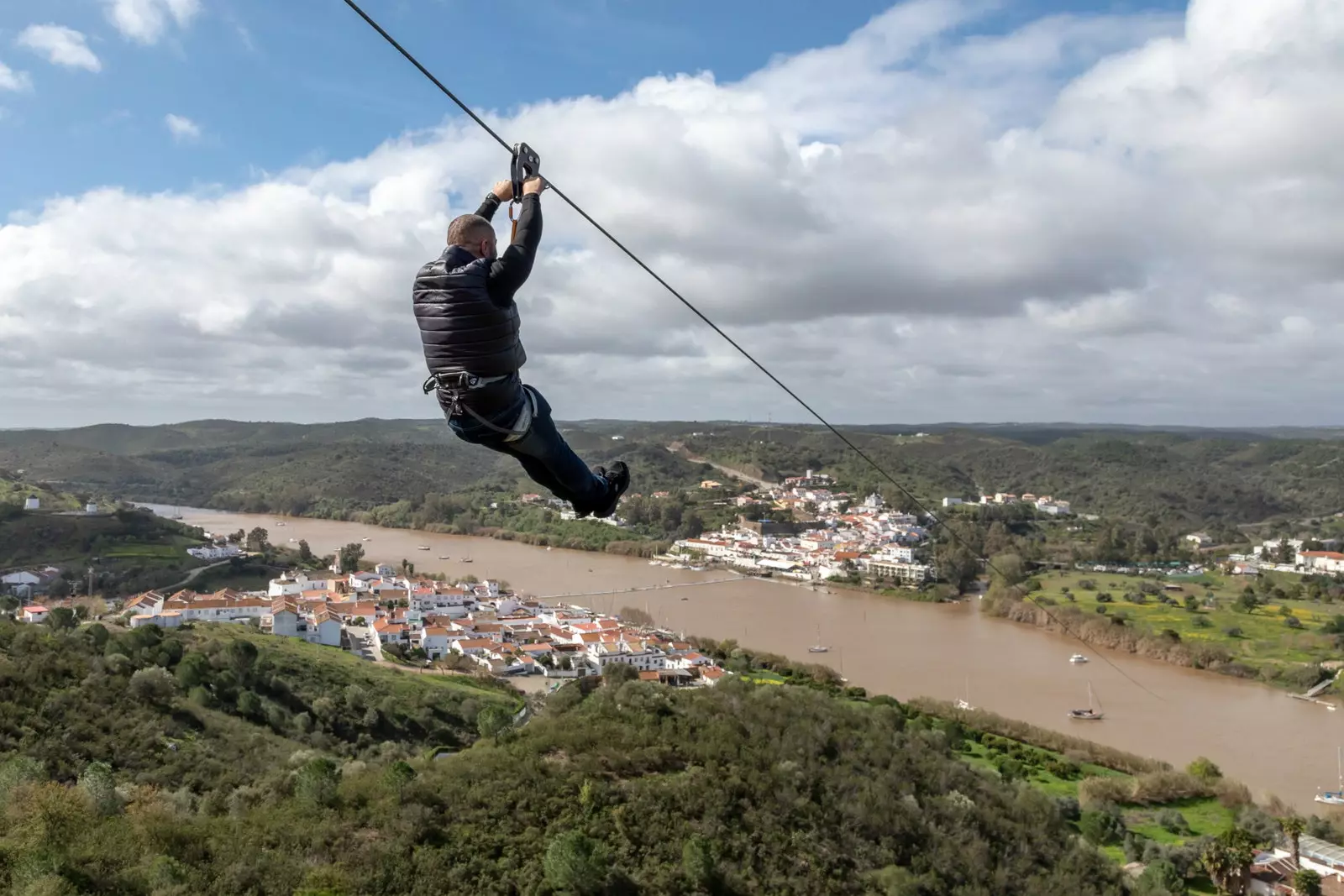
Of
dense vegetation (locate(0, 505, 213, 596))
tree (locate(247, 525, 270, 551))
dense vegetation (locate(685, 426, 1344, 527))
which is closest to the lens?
dense vegetation (locate(0, 505, 213, 596))

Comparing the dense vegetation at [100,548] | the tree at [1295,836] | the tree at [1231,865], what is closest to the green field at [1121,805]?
the tree at [1231,865]

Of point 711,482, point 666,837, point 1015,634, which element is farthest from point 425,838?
point 711,482

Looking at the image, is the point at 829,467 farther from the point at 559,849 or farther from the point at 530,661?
the point at 559,849

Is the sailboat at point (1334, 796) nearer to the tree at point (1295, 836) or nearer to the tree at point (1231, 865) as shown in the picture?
the tree at point (1295, 836)

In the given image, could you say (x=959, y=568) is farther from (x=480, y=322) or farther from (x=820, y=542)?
(x=480, y=322)

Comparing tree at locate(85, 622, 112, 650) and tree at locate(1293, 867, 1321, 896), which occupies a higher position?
tree at locate(85, 622, 112, 650)

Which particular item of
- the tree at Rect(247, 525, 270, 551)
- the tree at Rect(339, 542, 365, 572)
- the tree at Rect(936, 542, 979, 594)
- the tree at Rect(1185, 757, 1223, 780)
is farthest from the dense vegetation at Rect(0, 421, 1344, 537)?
the tree at Rect(1185, 757, 1223, 780)

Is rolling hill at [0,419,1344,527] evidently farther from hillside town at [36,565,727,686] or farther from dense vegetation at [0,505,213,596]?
hillside town at [36,565,727,686]
